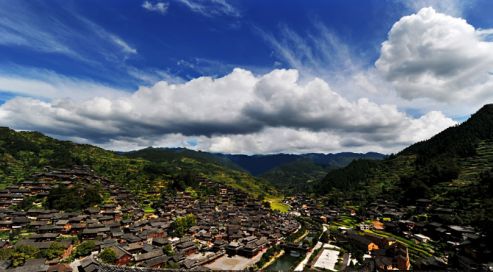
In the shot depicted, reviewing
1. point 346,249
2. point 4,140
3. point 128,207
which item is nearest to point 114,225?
point 128,207

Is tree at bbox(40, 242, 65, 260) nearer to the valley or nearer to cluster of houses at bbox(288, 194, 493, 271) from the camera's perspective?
the valley

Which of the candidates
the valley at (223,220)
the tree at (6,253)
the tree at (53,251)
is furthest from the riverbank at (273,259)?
the tree at (6,253)

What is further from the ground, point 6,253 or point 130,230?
point 6,253

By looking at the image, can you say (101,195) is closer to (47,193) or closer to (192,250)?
(47,193)

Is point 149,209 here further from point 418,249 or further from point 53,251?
point 418,249

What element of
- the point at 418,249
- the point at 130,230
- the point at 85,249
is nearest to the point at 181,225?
the point at 130,230

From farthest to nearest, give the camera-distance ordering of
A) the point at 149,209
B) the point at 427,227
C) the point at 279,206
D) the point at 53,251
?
the point at 279,206
the point at 149,209
the point at 427,227
the point at 53,251
